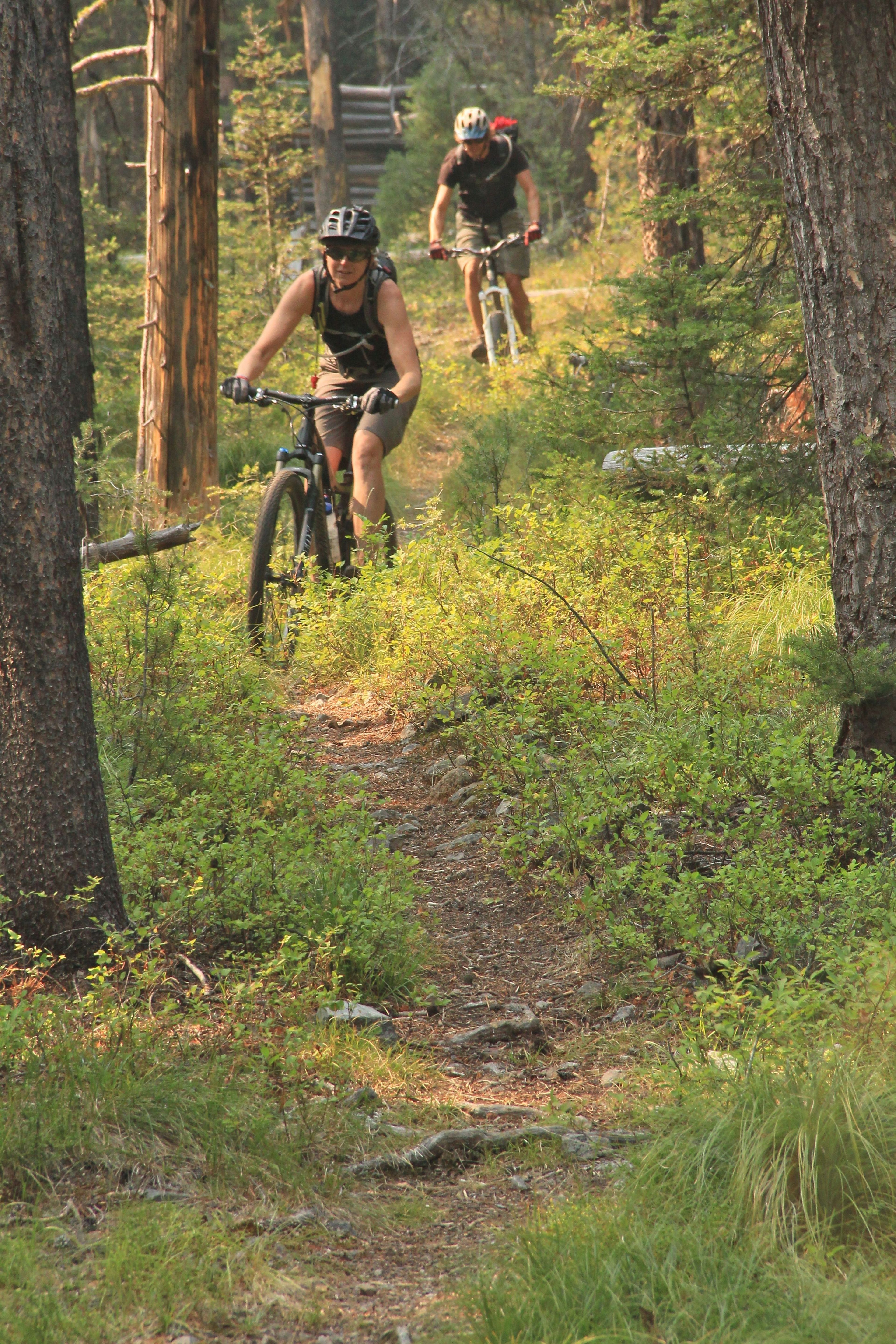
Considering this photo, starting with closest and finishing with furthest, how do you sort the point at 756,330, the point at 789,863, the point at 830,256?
1. the point at 789,863
2. the point at 830,256
3. the point at 756,330

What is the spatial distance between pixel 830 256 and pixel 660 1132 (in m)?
3.10

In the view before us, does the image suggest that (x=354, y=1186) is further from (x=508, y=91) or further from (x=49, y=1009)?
(x=508, y=91)

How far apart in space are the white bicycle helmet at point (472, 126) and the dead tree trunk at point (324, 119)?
890 centimetres

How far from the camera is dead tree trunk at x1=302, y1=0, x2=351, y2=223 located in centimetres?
2089

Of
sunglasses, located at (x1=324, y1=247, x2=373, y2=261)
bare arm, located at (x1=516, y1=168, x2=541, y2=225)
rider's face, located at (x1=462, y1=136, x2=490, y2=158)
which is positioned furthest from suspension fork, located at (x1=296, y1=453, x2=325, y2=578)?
rider's face, located at (x1=462, y1=136, x2=490, y2=158)

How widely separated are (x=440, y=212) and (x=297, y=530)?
664 cm

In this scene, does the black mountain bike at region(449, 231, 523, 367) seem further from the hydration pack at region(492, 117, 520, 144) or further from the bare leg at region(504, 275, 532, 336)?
the hydration pack at region(492, 117, 520, 144)

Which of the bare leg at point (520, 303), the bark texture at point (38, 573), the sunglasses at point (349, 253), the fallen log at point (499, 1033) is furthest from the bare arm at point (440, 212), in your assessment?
the fallen log at point (499, 1033)

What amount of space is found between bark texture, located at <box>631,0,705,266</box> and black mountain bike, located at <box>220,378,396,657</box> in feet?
9.89

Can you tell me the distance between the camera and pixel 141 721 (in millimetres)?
5137

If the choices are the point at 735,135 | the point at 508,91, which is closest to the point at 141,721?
the point at 735,135

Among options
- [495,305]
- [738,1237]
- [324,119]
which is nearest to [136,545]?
[738,1237]

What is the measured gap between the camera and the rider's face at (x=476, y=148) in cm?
1247

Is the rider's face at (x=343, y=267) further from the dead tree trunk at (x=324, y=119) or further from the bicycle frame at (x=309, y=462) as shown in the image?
the dead tree trunk at (x=324, y=119)
